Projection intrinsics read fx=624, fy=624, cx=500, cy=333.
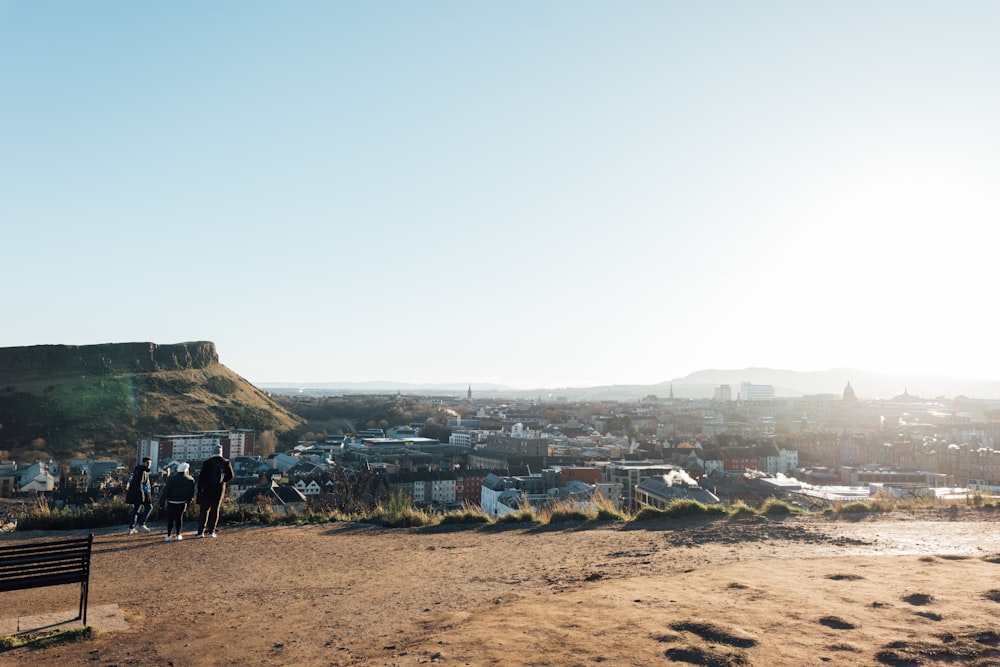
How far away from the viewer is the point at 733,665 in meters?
4.81

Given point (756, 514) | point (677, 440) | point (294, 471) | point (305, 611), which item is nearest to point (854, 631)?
point (305, 611)

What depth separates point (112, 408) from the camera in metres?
101

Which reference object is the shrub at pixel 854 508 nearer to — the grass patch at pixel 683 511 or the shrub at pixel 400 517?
the grass patch at pixel 683 511

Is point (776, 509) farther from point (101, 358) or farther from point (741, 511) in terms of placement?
point (101, 358)

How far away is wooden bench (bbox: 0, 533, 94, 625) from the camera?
6.36m

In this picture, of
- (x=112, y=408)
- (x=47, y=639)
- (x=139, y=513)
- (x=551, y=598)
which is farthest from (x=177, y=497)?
(x=112, y=408)

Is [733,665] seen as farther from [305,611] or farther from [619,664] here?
[305,611]

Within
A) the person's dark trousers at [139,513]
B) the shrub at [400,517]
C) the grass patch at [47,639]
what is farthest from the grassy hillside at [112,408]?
the grass patch at [47,639]

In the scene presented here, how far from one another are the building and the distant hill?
10.5ft

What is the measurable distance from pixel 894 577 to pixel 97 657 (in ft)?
28.3

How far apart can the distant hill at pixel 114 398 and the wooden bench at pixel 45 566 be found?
88724 mm

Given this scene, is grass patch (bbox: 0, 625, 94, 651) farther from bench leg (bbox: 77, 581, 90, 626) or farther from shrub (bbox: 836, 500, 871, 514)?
shrub (bbox: 836, 500, 871, 514)

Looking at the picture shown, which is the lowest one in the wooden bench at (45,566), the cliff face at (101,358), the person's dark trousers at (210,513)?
the person's dark trousers at (210,513)

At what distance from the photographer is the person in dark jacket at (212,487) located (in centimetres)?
1198
